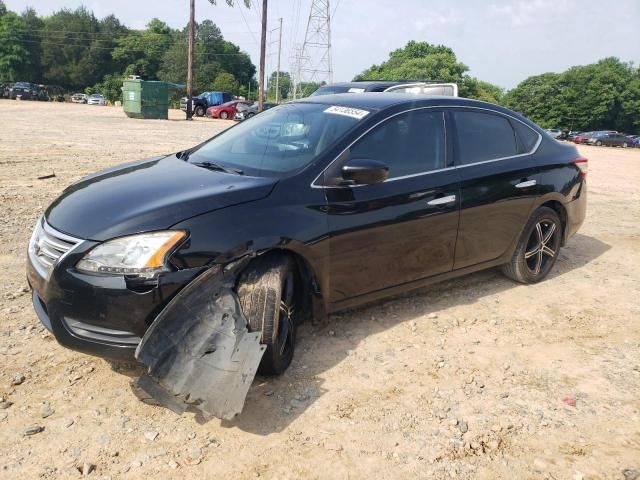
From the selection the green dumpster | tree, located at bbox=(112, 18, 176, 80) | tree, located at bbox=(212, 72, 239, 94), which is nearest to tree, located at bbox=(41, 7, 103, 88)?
tree, located at bbox=(112, 18, 176, 80)

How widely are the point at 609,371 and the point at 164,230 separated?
2.99 meters

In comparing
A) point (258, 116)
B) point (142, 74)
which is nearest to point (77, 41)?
point (142, 74)

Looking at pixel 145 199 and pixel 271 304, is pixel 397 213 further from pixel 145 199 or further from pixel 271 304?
pixel 145 199

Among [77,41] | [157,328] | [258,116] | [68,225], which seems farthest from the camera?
[77,41]

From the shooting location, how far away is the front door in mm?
3449

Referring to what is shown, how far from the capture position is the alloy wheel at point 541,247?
486cm

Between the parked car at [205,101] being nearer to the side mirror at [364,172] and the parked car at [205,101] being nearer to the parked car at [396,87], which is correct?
the parked car at [396,87]

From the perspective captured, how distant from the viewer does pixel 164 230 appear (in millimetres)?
2785

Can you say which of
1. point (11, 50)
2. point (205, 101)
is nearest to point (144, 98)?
point (205, 101)

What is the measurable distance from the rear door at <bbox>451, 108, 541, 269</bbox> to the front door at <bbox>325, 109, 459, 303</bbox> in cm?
15

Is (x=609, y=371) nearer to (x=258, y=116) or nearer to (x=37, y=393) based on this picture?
(x=258, y=116)

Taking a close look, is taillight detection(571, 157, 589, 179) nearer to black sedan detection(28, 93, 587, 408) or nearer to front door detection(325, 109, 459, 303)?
black sedan detection(28, 93, 587, 408)

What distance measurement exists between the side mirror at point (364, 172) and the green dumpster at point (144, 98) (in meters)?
27.8

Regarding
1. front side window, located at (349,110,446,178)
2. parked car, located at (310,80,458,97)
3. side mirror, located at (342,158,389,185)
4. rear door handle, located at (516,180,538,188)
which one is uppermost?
parked car, located at (310,80,458,97)
